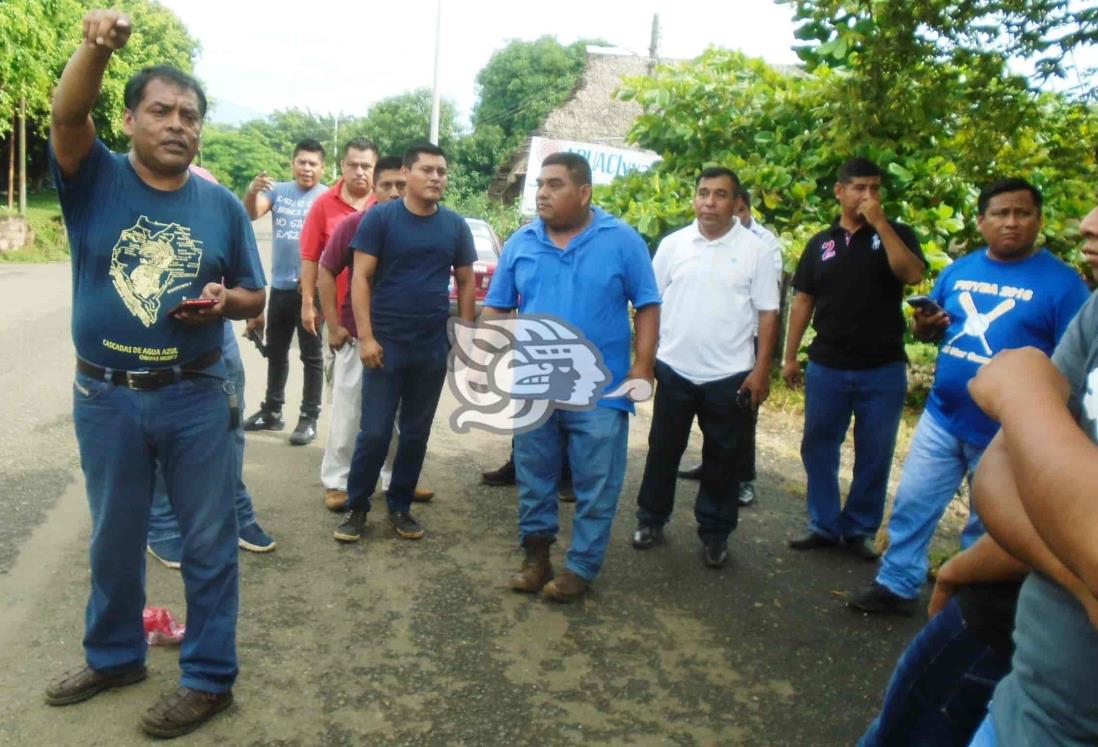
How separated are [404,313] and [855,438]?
2.28 meters

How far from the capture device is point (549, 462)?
429 centimetres

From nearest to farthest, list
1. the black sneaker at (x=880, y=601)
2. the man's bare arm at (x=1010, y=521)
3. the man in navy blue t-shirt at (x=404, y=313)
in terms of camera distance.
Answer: the man's bare arm at (x=1010, y=521) → the black sneaker at (x=880, y=601) → the man in navy blue t-shirt at (x=404, y=313)

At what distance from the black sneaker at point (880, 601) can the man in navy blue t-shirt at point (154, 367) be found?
8.53 feet

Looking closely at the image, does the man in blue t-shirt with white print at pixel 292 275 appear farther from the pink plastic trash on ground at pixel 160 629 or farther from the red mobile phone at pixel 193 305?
the red mobile phone at pixel 193 305

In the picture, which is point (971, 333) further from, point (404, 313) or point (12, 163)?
point (12, 163)

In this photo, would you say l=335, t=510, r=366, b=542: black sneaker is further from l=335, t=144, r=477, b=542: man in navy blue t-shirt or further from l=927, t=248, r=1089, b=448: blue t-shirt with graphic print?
l=927, t=248, r=1089, b=448: blue t-shirt with graphic print

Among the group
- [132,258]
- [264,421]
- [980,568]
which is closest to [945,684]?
[980,568]

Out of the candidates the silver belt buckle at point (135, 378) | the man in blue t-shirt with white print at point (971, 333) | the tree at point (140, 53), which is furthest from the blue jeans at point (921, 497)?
the tree at point (140, 53)

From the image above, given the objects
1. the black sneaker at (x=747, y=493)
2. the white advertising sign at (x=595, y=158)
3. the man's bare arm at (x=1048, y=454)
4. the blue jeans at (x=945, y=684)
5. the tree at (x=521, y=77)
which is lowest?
the black sneaker at (x=747, y=493)

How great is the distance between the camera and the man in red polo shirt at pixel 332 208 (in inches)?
225

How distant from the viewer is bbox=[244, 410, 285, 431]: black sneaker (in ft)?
22.3

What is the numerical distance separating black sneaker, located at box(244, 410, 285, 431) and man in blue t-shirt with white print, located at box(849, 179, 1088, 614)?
420 cm

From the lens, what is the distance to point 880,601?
14.0 ft

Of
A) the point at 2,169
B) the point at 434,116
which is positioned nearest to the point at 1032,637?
the point at 434,116
